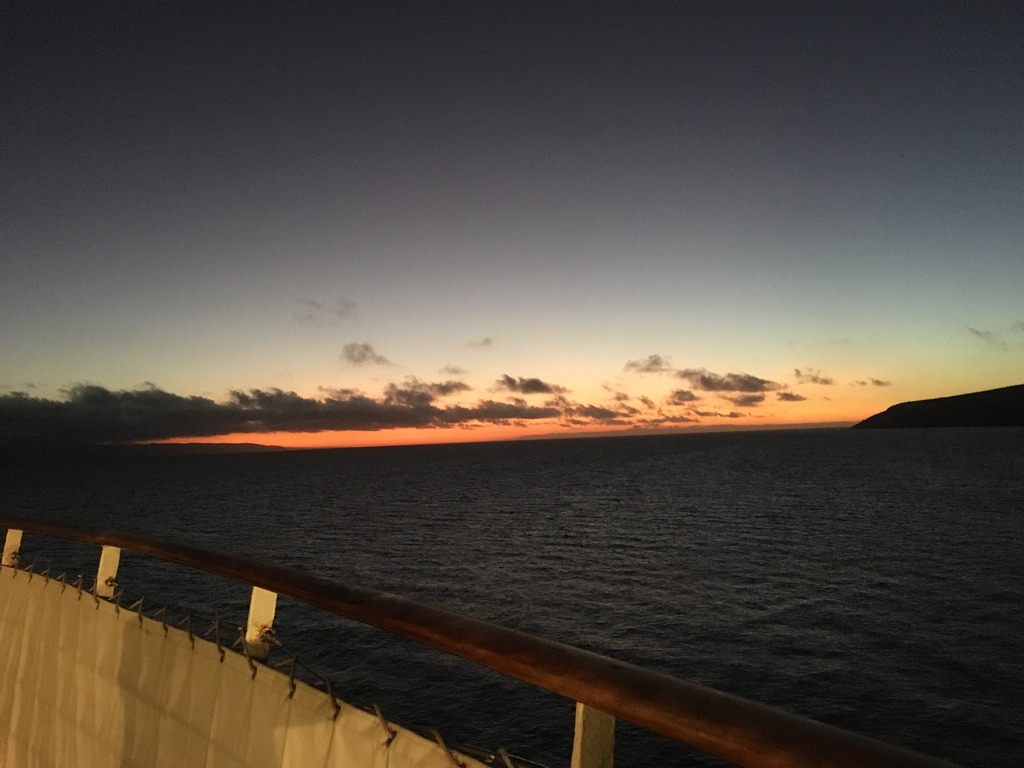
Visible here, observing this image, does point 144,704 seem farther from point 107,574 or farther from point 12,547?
point 12,547

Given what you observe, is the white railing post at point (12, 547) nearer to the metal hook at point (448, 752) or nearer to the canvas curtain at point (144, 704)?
the canvas curtain at point (144, 704)

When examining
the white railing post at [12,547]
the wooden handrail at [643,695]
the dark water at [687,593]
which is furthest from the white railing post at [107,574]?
the wooden handrail at [643,695]

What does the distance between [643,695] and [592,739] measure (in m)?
0.32

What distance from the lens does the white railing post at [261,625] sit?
104 inches

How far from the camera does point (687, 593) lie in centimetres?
2822

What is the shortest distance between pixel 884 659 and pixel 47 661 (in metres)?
22.8

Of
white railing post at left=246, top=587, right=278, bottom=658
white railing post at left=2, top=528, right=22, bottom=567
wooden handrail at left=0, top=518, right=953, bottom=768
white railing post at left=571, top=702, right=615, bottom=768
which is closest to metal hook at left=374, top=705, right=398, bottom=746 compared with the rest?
wooden handrail at left=0, top=518, right=953, bottom=768

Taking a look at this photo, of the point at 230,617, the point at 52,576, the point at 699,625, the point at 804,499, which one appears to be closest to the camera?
the point at 52,576

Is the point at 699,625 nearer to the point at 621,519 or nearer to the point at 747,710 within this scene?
the point at 747,710

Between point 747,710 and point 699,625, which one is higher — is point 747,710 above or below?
above

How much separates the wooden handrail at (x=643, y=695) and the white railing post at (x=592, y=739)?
13cm

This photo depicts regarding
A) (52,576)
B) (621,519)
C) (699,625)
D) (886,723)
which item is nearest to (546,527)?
(621,519)

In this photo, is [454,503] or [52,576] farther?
[454,503]

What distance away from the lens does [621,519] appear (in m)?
53.2
